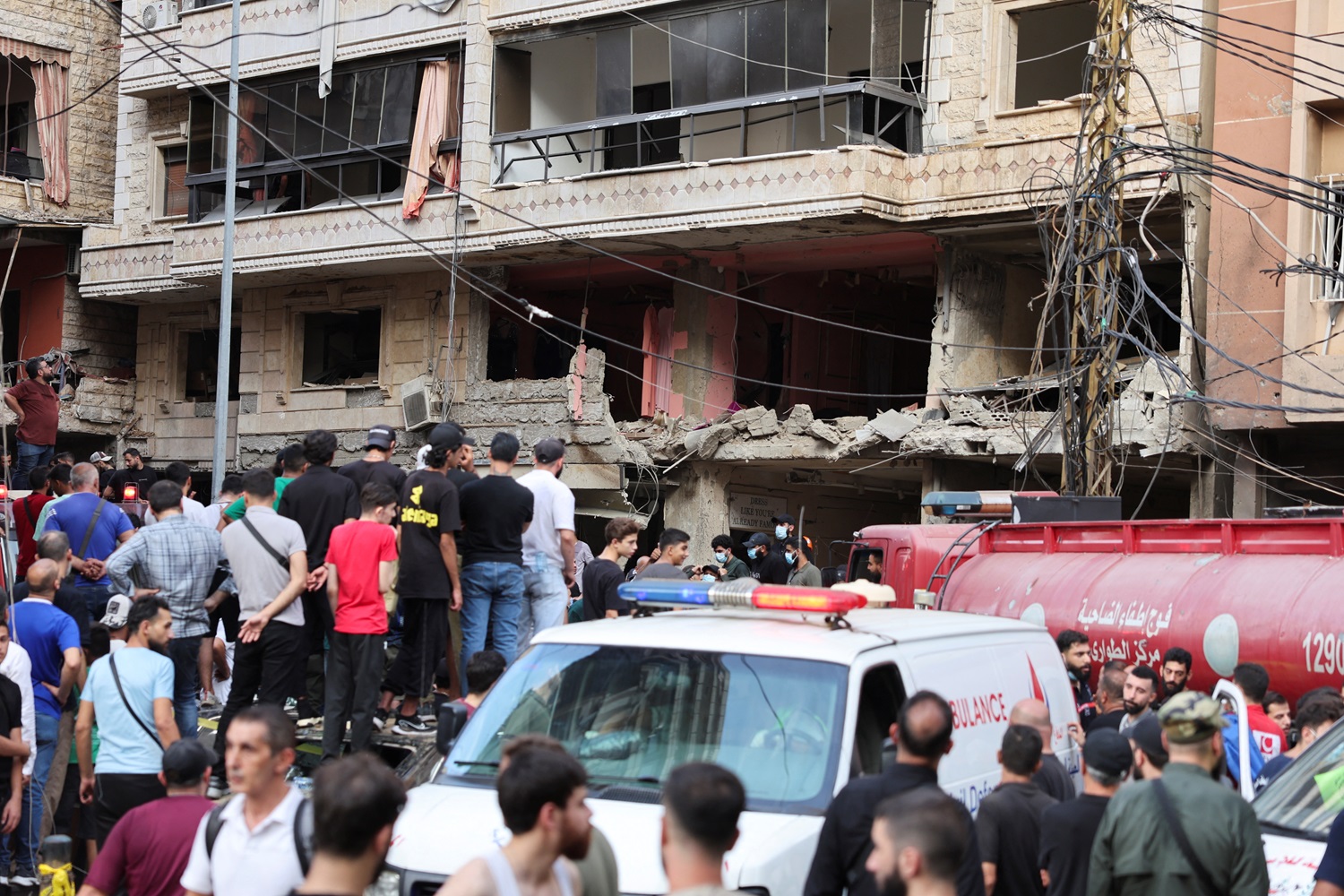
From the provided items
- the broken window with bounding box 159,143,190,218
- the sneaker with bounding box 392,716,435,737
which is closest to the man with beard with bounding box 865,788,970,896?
the sneaker with bounding box 392,716,435,737

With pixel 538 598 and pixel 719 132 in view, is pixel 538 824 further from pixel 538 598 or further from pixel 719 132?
pixel 719 132

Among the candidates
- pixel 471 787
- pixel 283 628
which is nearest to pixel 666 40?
pixel 283 628

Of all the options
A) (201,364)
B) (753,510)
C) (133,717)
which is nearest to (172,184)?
(201,364)

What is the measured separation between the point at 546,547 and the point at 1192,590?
15.1 feet

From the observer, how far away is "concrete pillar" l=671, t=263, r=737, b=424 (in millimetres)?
22469

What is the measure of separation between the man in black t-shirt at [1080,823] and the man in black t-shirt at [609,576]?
5.14 metres

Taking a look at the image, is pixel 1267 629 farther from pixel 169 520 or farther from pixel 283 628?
pixel 169 520

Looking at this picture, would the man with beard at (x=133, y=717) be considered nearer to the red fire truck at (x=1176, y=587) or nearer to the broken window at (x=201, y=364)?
the red fire truck at (x=1176, y=587)

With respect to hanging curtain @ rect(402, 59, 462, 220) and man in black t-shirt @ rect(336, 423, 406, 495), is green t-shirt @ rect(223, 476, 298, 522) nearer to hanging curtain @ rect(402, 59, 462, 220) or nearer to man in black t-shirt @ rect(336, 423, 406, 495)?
man in black t-shirt @ rect(336, 423, 406, 495)

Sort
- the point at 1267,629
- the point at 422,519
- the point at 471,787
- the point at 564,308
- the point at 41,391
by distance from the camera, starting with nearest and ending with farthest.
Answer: the point at 471,787, the point at 422,519, the point at 1267,629, the point at 41,391, the point at 564,308

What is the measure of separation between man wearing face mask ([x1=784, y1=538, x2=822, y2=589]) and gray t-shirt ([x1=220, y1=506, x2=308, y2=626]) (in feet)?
21.1

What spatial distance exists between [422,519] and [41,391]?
1153cm

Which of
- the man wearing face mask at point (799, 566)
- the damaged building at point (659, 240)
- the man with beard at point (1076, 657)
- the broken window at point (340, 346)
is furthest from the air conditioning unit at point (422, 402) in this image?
the man with beard at point (1076, 657)

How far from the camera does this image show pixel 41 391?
19.0m
